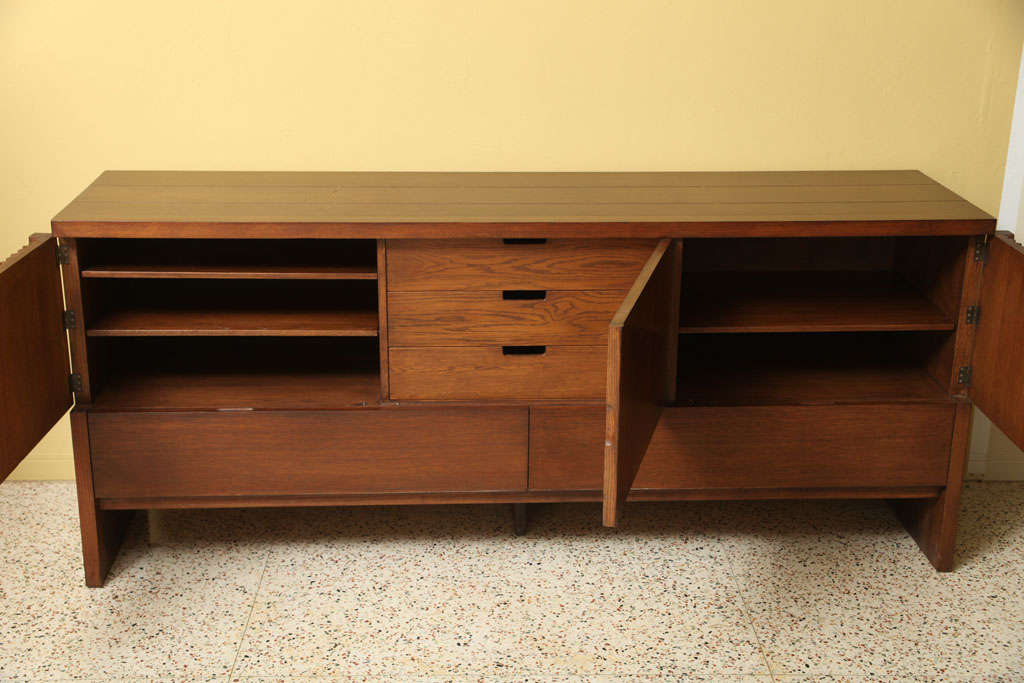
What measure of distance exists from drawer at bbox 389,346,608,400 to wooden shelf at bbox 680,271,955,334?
9.9 inches

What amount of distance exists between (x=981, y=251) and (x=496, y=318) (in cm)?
110

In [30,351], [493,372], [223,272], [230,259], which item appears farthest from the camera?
[230,259]

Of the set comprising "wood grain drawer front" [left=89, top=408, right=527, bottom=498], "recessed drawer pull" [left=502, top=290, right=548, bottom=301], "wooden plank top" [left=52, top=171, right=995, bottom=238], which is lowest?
"wood grain drawer front" [left=89, top=408, right=527, bottom=498]

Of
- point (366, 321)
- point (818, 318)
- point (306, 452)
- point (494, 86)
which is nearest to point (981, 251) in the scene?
point (818, 318)

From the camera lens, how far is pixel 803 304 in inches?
99.6

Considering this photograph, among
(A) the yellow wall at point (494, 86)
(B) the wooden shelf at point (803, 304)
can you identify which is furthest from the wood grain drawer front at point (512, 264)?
(A) the yellow wall at point (494, 86)

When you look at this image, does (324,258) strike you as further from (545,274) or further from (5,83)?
(5,83)

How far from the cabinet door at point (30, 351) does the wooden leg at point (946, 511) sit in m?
2.06

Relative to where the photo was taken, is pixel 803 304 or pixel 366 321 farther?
pixel 803 304

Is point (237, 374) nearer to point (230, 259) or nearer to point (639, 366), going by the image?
point (230, 259)

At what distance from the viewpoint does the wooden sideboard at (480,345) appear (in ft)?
7.43

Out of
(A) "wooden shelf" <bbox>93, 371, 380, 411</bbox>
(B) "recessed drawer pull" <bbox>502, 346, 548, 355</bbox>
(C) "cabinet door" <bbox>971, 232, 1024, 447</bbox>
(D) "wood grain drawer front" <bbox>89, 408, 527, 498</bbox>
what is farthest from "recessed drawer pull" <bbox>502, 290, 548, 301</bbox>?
(C) "cabinet door" <bbox>971, 232, 1024, 447</bbox>

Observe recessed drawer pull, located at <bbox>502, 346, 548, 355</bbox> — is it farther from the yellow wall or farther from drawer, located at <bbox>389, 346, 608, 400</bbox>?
the yellow wall

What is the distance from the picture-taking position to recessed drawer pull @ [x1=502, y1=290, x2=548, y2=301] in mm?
2362
